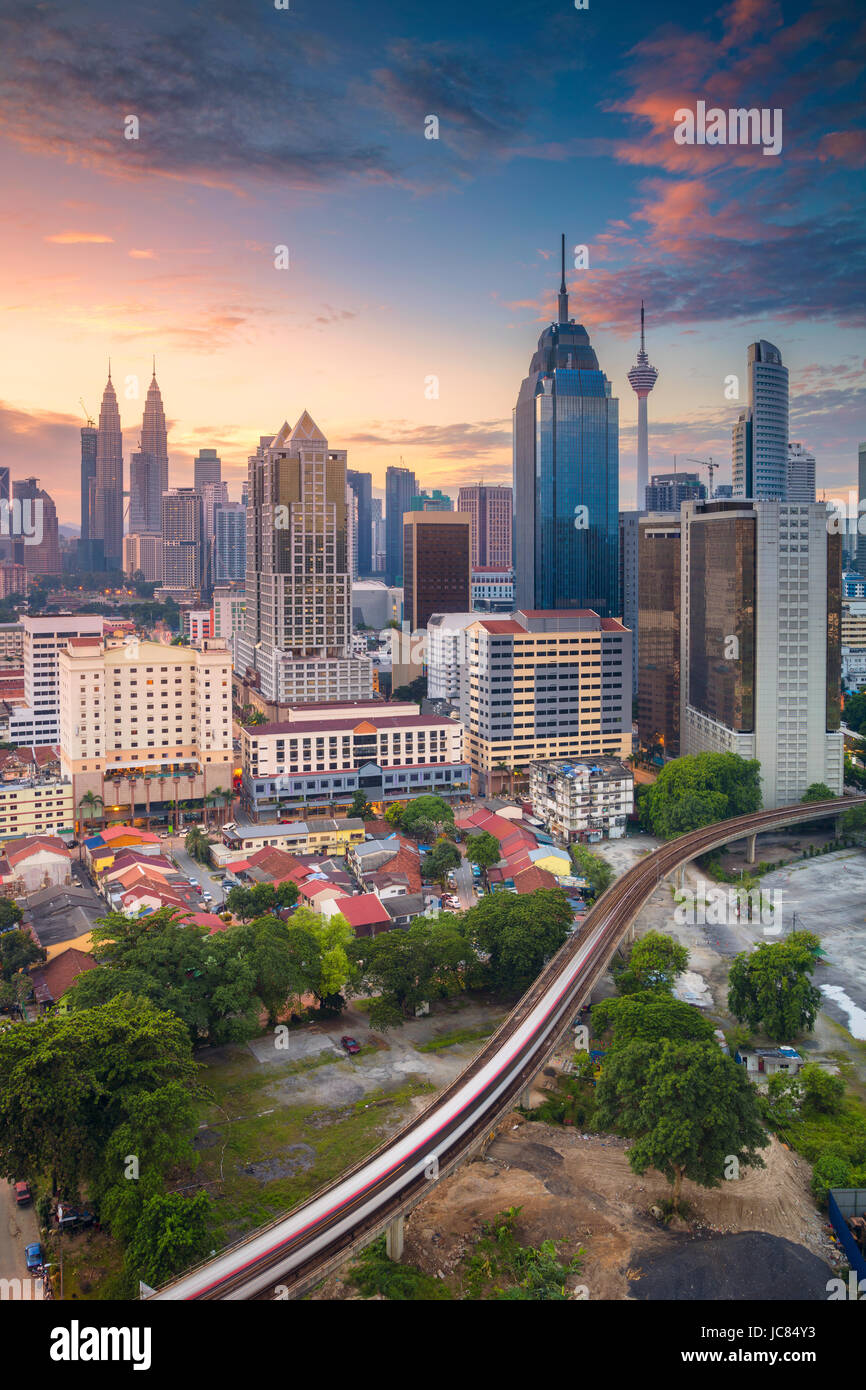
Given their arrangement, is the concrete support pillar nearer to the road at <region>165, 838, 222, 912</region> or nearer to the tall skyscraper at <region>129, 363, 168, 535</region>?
the road at <region>165, 838, 222, 912</region>

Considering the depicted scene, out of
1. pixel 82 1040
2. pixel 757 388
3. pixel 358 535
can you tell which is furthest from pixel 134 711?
pixel 358 535

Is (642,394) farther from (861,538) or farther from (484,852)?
(484,852)

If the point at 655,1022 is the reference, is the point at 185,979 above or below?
above

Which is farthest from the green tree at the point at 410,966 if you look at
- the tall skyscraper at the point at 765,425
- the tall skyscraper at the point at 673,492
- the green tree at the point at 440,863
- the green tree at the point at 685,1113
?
the tall skyscraper at the point at 673,492

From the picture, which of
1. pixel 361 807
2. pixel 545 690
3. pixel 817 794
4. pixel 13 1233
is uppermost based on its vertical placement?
pixel 545 690

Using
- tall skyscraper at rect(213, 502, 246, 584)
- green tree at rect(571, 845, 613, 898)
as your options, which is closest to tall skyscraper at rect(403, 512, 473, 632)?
green tree at rect(571, 845, 613, 898)

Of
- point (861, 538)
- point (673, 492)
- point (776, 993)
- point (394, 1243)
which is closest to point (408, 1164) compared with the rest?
point (394, 1243)

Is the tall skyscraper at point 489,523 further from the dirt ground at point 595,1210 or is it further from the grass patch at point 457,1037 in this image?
the dirt ground at point 595,1210
